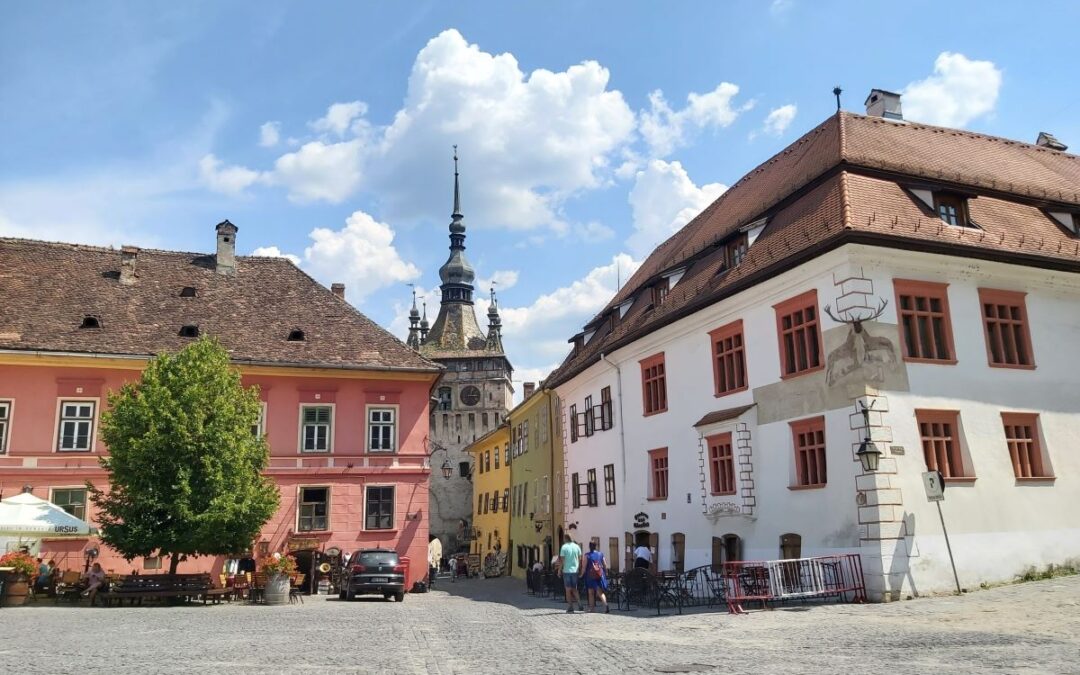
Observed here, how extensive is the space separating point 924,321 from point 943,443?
9.02 ft

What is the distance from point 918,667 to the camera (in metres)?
9.23

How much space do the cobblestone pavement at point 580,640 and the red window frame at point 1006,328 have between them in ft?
16.4

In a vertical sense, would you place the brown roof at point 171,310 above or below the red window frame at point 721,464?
above

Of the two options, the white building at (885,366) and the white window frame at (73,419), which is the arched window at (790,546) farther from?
the white window frame at (73,419)

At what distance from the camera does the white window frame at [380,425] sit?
3034cm

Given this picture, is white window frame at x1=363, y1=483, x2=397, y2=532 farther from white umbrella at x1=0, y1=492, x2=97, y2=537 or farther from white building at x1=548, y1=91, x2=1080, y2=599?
white building at x1=548, y1=91, x2=1080, y2=599

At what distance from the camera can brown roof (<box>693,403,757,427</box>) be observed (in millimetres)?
20922

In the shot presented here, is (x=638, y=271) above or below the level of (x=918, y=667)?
above

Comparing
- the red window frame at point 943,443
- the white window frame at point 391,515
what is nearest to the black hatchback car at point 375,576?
the white window frame at point 391,515

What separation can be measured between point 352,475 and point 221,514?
24.7ft

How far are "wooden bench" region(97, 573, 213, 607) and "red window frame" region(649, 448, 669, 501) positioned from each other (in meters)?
13.2

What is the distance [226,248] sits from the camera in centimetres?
3472

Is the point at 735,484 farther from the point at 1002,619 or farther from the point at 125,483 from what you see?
the point at 125,483

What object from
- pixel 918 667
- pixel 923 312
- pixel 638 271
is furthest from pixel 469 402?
pixel 918 667
